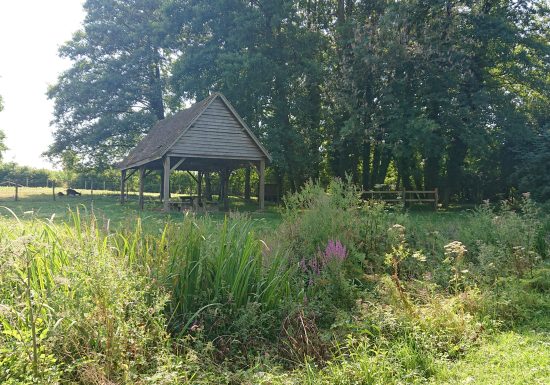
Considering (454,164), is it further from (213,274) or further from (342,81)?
(213,274)

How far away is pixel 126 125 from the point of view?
94.1 ft

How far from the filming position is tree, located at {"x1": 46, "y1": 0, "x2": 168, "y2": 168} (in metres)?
28.7

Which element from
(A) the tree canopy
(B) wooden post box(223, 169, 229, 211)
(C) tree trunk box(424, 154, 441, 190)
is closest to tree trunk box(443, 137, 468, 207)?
(A) the tree canopy

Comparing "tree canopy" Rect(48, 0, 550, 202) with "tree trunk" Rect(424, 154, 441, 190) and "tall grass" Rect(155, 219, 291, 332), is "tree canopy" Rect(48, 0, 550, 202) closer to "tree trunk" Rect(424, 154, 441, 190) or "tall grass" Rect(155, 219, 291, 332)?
"tree trunk" Rect(424, 154, 441, 190)

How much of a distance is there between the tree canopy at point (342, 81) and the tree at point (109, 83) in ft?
0.29

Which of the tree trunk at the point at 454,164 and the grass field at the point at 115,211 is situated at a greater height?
the tree trunk at the point at 454,164

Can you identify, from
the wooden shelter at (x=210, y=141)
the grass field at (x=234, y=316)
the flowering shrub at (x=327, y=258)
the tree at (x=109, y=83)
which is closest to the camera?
the grass field at (x=234, y=316)

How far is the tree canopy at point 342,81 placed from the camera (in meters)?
19.1

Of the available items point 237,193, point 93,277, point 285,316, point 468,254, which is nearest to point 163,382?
point 93,277

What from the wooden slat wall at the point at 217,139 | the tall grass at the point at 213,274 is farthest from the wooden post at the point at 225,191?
the tall grass at the point at 213,274

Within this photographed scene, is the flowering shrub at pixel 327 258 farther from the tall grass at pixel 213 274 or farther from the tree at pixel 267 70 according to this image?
the tree at pixel 267 70

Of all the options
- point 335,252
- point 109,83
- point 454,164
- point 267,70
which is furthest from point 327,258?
point 109,83

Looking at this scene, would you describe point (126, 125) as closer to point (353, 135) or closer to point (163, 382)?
point (353, 135)

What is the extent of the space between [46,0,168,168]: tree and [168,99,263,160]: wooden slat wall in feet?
42.0
